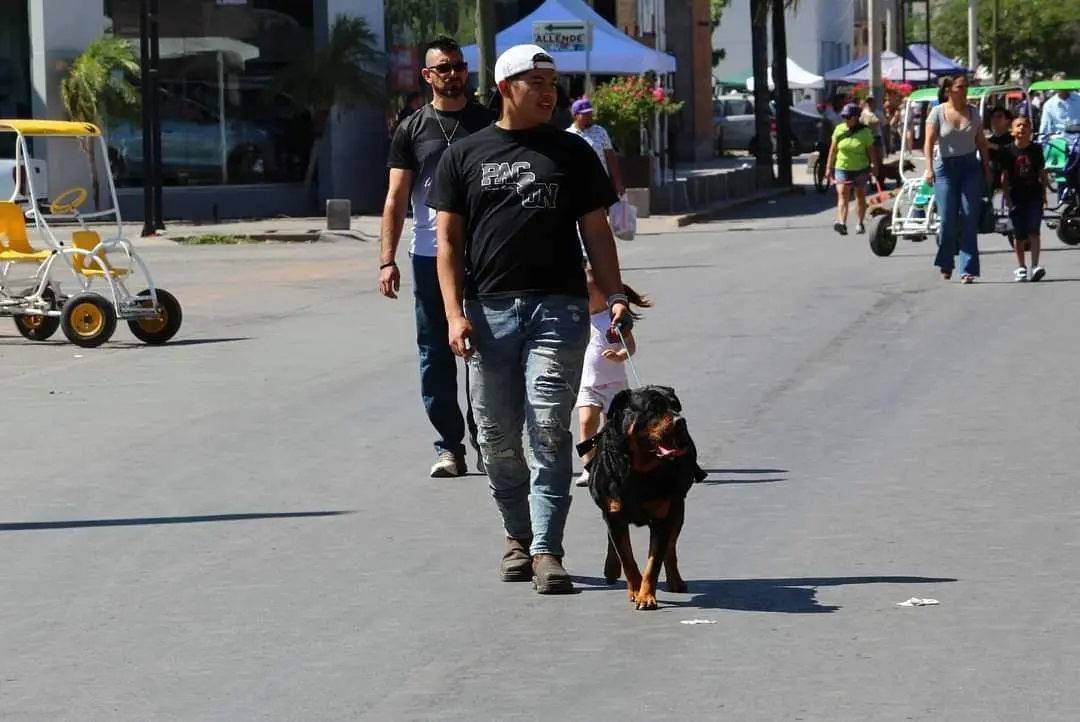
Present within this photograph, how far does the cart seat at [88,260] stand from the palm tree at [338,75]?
1789 cm

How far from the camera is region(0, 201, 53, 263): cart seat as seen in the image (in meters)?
16.3

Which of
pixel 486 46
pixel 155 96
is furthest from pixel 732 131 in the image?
pixel 155 96

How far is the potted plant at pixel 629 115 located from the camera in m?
32.8

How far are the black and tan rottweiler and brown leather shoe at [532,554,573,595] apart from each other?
10.4 inches

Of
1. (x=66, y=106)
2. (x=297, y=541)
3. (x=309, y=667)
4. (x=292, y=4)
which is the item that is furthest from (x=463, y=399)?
(x=292, y=4)

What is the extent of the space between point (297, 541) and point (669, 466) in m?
2.02

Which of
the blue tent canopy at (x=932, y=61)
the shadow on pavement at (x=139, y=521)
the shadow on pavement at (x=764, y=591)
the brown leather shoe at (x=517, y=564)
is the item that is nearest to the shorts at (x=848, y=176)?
the shadow on pavement at (x=139, y=521)

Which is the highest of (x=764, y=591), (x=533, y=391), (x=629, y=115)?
(x=629, y=115)

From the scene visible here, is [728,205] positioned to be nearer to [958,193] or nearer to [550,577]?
[958,193]

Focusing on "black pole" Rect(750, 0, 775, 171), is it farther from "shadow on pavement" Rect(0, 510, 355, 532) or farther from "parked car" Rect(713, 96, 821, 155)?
"shadow on pavement" Rect(0, 510, 355, 532)

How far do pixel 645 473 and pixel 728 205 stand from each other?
1158 inches

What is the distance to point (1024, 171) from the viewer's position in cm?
1914

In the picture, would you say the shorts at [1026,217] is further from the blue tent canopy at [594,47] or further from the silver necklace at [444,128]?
the blue tent canopy at [594,47]

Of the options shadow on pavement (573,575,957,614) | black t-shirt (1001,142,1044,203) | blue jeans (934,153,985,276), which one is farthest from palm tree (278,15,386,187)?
shadow on pavement (573,575,957,614)
